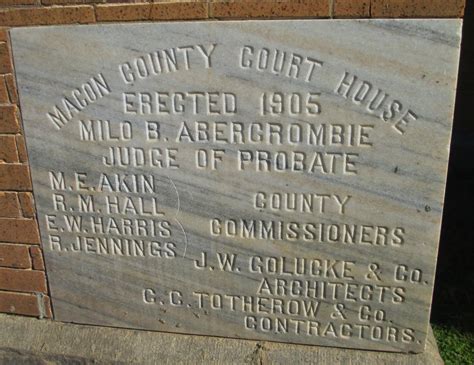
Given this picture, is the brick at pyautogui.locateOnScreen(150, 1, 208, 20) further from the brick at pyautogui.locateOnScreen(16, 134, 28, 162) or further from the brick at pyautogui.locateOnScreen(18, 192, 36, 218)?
the brick at pyautogui.locateOnScreen(18, 192, 36, 218)

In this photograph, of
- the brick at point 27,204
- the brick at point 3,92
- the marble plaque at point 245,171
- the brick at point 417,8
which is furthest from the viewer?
the brick at point 27,204

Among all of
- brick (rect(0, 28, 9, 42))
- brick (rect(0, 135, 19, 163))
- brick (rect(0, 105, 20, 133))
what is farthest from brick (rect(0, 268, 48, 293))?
brick (rect(0, 28, 9, 42))

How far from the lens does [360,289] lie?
194 cm

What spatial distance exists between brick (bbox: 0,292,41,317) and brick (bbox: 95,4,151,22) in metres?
1.26

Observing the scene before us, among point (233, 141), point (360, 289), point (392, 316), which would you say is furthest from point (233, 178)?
point (392, 316)

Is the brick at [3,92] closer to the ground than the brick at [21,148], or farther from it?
farther from it

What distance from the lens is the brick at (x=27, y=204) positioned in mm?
2043

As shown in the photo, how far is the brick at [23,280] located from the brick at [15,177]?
39 cm

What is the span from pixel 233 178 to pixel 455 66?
0.87m

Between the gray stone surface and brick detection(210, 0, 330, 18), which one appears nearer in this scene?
brick detection(210, 0, 330, 18)

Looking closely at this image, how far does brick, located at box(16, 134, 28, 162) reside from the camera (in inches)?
77.5

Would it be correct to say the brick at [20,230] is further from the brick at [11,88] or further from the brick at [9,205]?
the brick at [11,88]

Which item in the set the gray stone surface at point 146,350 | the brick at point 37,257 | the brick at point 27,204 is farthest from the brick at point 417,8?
the brick at point 37,257

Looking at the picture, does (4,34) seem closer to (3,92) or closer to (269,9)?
(3,92)
